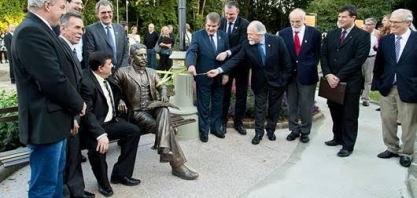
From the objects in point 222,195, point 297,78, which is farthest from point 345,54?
point 222,195

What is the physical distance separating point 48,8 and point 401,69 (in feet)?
12.8

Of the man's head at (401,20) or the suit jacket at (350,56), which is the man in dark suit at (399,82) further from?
the suit jacket at (350,56)

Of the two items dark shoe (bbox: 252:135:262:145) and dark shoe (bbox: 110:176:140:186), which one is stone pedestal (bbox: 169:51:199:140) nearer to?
dark shoe (bbox: 252:135:262:145)

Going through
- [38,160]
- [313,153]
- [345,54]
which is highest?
[345,54]

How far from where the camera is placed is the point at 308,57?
561 cm

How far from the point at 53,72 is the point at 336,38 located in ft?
12.6

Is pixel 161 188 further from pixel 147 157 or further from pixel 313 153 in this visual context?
pixel 313 153

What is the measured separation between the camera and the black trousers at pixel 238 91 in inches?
238

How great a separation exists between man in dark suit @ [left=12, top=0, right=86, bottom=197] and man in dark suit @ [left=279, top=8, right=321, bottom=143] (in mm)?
3519

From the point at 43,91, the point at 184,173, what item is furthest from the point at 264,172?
the point at 43,91

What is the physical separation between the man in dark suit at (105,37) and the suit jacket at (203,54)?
98 cm

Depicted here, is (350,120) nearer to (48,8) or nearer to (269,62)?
(269,62)

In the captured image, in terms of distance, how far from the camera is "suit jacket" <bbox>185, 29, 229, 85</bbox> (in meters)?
5.66

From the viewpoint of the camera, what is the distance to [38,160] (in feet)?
9.30
